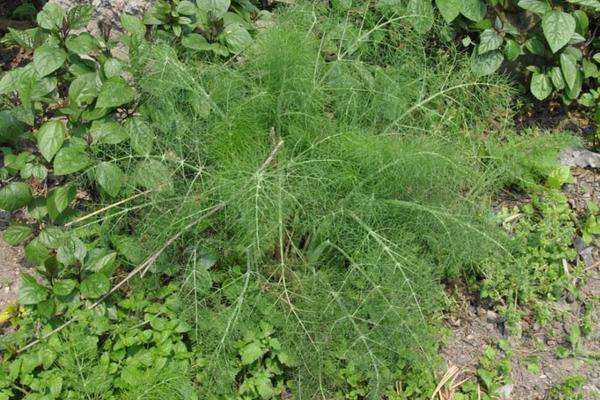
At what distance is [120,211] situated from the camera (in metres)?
2.43

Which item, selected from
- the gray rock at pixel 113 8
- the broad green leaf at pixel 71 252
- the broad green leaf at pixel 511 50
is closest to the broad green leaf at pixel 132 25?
the gray rock at pixel 113 8

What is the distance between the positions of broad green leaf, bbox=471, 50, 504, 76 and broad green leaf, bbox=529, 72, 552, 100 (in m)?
0.20

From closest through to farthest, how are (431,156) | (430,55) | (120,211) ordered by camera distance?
(431,156) → (120,211) → (430,55)

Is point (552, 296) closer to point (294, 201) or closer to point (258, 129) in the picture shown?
point (294, 201)

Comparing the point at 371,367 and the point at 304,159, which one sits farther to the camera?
the point at 304,159

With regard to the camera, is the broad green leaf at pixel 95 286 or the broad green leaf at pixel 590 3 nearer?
the broad green leaf at pixel 95 286

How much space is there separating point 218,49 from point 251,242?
34.5 inches

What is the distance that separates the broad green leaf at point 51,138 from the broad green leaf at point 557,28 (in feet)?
6.57

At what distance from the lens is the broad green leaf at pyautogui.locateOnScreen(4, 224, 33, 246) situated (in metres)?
2.40

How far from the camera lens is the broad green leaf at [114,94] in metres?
2.36

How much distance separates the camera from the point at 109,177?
7.54ft

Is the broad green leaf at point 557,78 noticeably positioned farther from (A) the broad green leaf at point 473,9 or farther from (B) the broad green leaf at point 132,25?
(B) the broad green leaf at point 132,25

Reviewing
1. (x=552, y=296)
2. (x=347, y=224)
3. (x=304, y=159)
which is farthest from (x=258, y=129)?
(x=552, y=296)

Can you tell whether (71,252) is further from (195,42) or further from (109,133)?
(195,42)
